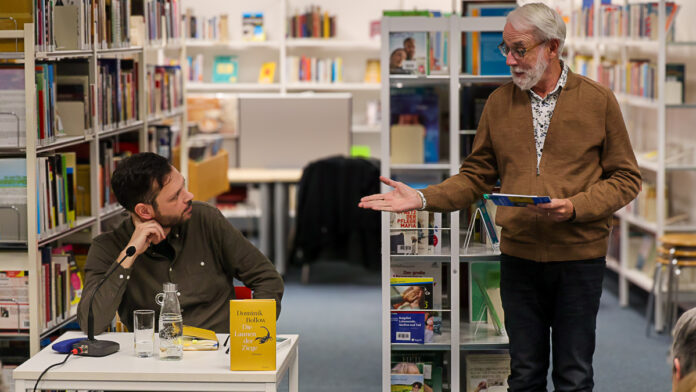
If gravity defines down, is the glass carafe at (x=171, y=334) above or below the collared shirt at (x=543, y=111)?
below

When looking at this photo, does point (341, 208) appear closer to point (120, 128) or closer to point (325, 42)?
point (120, 128)

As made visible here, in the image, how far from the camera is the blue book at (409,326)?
3.55 meters

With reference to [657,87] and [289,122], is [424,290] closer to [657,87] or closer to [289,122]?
[657,87]

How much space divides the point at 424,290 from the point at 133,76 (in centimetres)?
221

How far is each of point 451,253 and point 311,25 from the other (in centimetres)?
653

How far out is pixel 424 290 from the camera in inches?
141

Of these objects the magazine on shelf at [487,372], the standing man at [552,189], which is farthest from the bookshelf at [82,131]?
the magazine on shelf at [487,372]

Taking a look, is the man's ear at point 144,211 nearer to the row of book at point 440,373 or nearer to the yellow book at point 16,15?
the yellow book at point 16,15

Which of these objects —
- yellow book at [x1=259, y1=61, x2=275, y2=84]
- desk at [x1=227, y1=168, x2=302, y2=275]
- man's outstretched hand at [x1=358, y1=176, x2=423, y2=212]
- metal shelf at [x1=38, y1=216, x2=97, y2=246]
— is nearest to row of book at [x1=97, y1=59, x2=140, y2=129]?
metal shelf at [x1=38, y1=216, x2=97, y2=246]

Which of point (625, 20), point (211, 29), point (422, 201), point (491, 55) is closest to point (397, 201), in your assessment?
point (422, 201)

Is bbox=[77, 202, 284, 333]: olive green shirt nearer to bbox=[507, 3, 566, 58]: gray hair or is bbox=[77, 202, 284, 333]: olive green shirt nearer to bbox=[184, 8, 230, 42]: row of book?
bbox=[507, 3, 566, 58]: gray hair

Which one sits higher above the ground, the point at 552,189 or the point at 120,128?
the point at 120,128

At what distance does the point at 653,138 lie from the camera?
22.1ft

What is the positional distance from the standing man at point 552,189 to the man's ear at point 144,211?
0.65m
